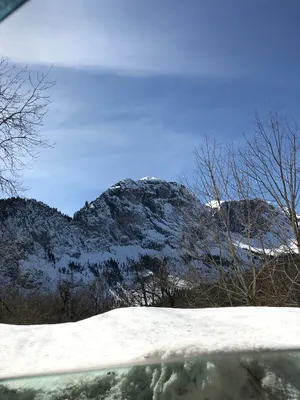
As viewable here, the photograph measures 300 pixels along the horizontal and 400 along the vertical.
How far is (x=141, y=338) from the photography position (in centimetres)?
242

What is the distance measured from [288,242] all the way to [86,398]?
8.20 metres

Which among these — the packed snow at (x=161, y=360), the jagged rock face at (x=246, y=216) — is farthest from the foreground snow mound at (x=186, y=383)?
the jagged rock face at (x=246, y=216)

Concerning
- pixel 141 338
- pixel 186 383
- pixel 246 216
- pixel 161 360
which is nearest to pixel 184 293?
pixel 246 216

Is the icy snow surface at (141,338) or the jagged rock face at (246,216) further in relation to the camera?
the jagged rock face at (246,216)

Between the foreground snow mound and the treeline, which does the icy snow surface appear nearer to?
the foreground snow mound

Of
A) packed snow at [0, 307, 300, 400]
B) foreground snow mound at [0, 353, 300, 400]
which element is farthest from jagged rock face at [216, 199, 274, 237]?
foreground snow mound at [0, 353, 300, 400]

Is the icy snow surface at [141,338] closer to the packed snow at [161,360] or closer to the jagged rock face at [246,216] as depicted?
the packed snow at [161,360]

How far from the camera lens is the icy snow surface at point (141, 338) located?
211 cm

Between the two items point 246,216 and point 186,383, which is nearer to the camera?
point 186,383

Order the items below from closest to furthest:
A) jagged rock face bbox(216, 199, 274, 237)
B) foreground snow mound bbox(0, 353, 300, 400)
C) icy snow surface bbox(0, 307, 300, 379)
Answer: foreground snow mound bbox(0, 353, 300, 400)
icy snow surface bbox(0, 307, 300, 379)
jagged rock face bbox(216, 199, 274, 237)

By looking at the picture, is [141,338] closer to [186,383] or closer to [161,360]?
[161,360]

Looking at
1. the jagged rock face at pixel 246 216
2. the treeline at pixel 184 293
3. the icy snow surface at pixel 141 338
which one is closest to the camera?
the icy snow surface at pixel 141 338

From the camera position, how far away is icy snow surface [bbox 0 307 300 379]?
2109 mm

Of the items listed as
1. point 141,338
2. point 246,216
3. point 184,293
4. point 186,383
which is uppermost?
point 246,216
